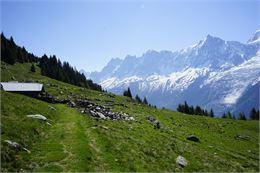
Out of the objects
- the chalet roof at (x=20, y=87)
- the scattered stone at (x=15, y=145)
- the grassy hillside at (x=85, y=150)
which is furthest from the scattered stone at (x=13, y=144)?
the chalet roof at (x=20, y=87)

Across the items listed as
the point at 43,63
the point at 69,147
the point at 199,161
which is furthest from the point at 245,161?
the point at 43,63

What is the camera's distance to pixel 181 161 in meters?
29.9

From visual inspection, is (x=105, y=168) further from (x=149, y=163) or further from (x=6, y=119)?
(x=6, y=119)

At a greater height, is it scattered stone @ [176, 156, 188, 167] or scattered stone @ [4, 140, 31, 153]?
scattered stone @ [4, 140, 31, 153]

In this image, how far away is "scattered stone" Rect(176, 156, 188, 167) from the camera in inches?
1156

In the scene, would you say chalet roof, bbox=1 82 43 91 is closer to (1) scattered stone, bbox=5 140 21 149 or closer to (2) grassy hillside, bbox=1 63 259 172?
(2) grassy hillside, bbox=1 63 259 172

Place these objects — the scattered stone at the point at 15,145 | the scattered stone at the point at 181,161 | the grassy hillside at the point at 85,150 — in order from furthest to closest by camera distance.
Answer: the scattered stone at the point at 181,161 < the scattered stone at the point at 15,145 < the grassy hillside at the point at 85,150

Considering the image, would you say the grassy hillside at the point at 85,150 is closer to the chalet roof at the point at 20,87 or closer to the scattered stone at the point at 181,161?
the scattered stone at the point at 181,161

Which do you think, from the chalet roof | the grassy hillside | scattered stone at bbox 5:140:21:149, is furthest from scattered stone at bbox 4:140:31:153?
the chalet roof

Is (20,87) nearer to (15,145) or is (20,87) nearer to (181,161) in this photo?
(15,145)

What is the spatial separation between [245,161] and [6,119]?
31.8 metres

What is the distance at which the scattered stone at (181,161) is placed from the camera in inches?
1156

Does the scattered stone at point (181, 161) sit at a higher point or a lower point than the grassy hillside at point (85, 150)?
lower

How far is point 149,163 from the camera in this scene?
27375 millimetres
